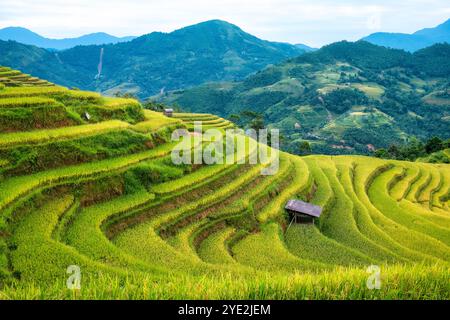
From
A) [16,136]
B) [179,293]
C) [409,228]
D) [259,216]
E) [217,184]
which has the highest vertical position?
[16,136]

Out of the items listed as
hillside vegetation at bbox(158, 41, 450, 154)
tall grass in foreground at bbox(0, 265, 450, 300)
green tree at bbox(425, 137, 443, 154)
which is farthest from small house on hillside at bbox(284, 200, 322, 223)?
hillside vegetation at bbox(158, 41, 450, 154)

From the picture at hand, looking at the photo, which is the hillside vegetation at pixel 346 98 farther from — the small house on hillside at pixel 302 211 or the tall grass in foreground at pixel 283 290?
the tall grass in foreground at pixel 283 290

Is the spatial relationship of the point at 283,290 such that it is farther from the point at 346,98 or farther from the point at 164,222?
the point at 346,98

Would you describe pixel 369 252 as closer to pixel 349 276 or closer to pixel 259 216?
pixel 259 216

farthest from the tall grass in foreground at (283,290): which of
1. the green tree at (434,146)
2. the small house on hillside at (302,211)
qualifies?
the green tree at (434,146)

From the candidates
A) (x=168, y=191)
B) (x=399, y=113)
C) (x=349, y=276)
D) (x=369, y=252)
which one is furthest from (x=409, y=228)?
(x=399, y=113)
